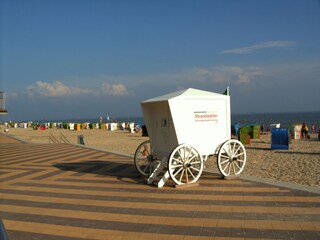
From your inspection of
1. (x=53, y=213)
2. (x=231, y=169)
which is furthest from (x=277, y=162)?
(x=53, y=213)

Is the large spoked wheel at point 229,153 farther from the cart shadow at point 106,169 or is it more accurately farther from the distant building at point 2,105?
the distant building at point 2,105

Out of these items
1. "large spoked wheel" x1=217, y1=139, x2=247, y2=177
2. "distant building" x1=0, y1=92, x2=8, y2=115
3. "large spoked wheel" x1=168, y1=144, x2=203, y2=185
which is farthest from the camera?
"distant building" x1=0, y1=92, x2=8, y2=115

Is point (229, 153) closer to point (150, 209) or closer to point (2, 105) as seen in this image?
point (150, 209)

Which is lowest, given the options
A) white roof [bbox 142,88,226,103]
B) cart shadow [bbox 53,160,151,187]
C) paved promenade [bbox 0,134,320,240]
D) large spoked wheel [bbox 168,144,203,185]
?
paved promenade [bbox 0,134,320,240]

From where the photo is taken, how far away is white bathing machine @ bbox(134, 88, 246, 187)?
754 cm

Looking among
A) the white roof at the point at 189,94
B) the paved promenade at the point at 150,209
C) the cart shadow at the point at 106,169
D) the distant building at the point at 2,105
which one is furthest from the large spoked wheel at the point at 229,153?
the distant building at the point at 2,105

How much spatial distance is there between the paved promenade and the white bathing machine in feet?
1.64

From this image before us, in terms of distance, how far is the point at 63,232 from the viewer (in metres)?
4.96

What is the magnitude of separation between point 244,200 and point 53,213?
340 cm

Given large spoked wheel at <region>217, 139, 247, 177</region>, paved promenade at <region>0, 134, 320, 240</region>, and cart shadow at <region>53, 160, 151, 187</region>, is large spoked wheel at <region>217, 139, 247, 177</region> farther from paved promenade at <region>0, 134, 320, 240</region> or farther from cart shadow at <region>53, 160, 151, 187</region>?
cart shadow at <region>53, 160, 151, 187</region>

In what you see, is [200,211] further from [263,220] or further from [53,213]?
[53,213]

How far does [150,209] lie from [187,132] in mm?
2345

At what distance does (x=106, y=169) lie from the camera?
1026 centimetres

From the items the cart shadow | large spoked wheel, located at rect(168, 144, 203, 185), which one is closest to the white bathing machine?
large spoked wheel, located at rect(168, 144, 203, 185)
